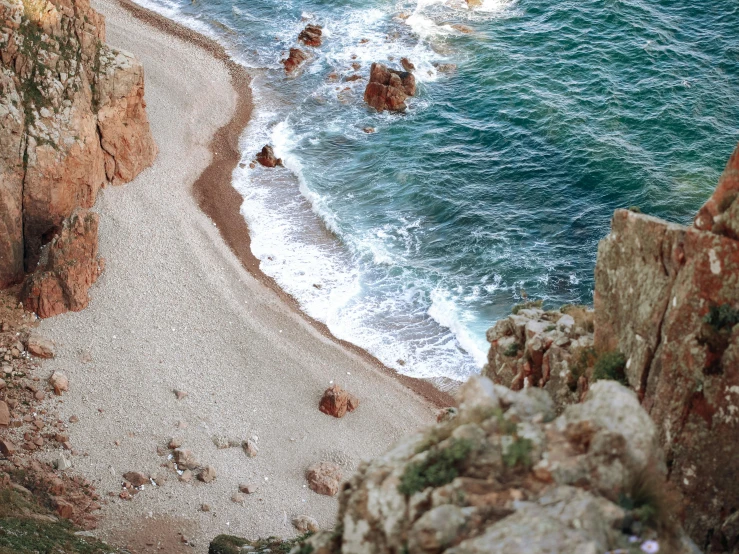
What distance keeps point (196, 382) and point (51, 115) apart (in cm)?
1502

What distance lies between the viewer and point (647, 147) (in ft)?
141

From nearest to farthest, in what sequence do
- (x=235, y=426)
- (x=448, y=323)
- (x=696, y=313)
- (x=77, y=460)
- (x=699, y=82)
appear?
(x=696, y=313), (x=77, y=460), (x=235, y=426), (x=448, y=323), (x=699, y=82)

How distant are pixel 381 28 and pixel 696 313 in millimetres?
48803

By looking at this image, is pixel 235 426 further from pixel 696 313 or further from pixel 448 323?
pixel 696 313

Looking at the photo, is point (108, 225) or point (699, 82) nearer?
point (108, 225)

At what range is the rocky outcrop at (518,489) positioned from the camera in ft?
33.4

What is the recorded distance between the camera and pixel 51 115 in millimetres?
34500

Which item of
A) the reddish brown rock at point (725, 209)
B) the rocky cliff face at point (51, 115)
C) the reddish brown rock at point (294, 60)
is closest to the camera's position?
the reddish brown rock at point (725, 209)

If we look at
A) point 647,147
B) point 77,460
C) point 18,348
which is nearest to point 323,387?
point 77,460

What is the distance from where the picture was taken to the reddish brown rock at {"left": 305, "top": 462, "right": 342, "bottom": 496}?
1057 inches

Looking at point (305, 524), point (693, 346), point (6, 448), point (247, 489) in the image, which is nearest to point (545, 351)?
point (693, 346)

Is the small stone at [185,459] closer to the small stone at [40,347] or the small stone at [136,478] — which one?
the small stone at [136,478]

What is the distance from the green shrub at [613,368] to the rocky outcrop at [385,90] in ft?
120

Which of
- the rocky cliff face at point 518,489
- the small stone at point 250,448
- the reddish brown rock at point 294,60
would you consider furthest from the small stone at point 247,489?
the reddish brown rock at point 294,60
